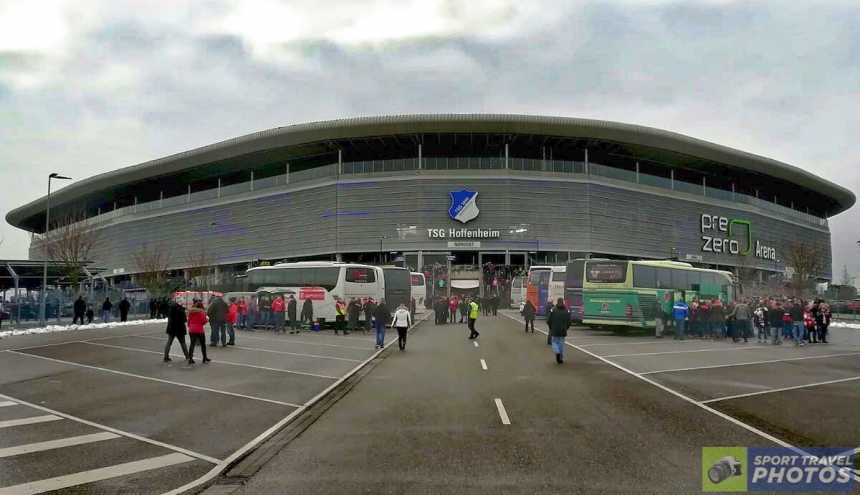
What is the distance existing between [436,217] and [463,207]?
10.8ft

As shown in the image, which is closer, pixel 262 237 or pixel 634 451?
pixel 634 451

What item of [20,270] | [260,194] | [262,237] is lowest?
[20,270]

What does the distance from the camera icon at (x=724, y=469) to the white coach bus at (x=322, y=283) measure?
26704 millimetres

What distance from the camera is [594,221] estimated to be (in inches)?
3164

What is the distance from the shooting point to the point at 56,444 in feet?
29.2

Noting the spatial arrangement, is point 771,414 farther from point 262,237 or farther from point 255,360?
point 262,237

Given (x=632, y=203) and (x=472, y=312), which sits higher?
(x=632, y=203)

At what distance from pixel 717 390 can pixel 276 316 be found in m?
21.5

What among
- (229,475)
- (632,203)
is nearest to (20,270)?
(229,475)

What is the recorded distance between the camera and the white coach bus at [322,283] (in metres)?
33.5

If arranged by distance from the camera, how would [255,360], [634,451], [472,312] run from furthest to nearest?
[472,312] → [255,360] → [634,451]

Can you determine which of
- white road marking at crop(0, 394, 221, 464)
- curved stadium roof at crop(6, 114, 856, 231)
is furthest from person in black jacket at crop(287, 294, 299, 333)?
curved stadium roof at crop(6, 114, 856, 231)

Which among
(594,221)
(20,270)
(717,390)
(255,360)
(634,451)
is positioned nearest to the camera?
(634,451)

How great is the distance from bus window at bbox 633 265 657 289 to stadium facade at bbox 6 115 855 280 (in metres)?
47.5
